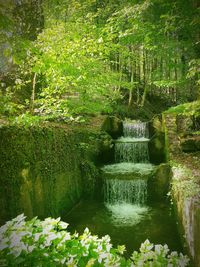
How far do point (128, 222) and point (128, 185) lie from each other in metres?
1.74

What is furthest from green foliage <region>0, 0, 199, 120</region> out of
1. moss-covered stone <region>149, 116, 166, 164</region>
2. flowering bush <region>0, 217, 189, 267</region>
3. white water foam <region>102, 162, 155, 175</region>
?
flowering bush <region>0, 217, 189, 267</region>

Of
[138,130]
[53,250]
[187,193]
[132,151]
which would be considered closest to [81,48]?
[187,193]

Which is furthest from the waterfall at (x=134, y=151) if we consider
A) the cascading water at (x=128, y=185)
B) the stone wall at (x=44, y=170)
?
the stone wall at (x=44, y=170)

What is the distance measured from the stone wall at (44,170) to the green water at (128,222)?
0.64 m

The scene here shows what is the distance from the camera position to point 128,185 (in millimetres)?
10070

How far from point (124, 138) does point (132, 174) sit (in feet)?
15.3

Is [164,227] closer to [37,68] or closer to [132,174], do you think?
[132,174]

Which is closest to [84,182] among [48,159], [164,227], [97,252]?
[48,159]

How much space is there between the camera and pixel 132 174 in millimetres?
10602

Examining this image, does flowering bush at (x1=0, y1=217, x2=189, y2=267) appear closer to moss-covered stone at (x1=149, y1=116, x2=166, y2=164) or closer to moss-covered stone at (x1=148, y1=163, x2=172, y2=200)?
moss-covered stone at (x1=148, y1=163, x2=172, y2=200)

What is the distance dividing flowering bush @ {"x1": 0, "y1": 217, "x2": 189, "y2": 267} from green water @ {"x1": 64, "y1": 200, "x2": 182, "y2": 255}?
16.2 ft

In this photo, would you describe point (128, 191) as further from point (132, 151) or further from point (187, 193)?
point (187, 193)

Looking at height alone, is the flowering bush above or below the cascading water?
above

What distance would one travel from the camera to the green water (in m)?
7.57
